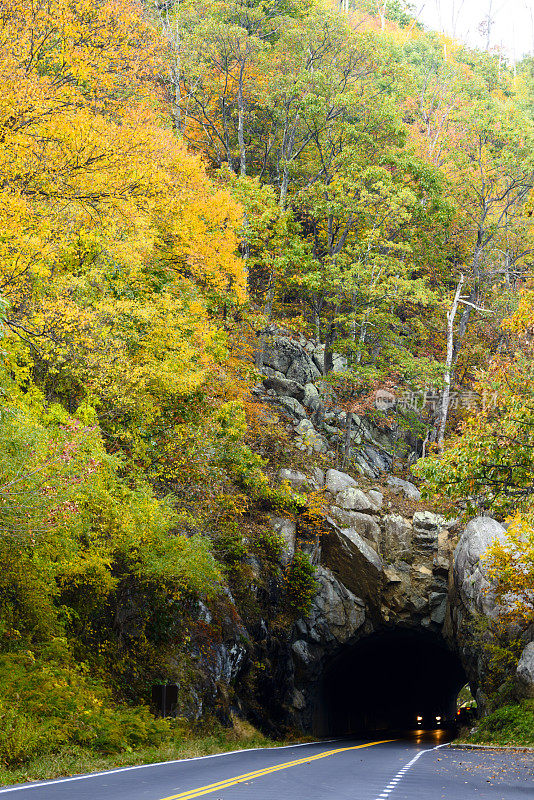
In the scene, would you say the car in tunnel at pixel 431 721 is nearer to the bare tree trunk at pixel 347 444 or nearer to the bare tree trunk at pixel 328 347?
the bare tree trunk at pixel 347 444

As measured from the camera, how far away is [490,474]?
16.4 m

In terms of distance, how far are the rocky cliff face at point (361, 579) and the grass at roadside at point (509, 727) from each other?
3.01m

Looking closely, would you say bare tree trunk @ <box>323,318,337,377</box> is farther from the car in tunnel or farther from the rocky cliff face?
the car in tunnel

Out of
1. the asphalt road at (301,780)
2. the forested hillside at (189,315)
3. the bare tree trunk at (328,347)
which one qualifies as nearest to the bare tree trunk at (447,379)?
the forested hillside at (189,315)

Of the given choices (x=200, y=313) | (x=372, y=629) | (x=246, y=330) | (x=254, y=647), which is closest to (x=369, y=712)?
(x=372, y=629)

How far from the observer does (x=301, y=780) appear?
13648mm

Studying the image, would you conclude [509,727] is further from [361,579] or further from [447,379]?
[447,379]

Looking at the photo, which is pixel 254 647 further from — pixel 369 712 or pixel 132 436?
pixel 369 712

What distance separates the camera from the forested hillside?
15.4m

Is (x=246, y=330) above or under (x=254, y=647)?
above

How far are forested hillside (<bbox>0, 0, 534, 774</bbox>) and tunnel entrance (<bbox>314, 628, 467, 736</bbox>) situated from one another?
9.61 m

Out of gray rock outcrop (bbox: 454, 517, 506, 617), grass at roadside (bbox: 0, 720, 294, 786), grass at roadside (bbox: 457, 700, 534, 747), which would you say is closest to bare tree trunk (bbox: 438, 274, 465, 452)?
gray rock outcrop (bbox: 454, 517, 506, 617)

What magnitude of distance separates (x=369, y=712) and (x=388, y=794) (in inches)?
1605

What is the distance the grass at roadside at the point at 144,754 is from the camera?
1223 centimetres
